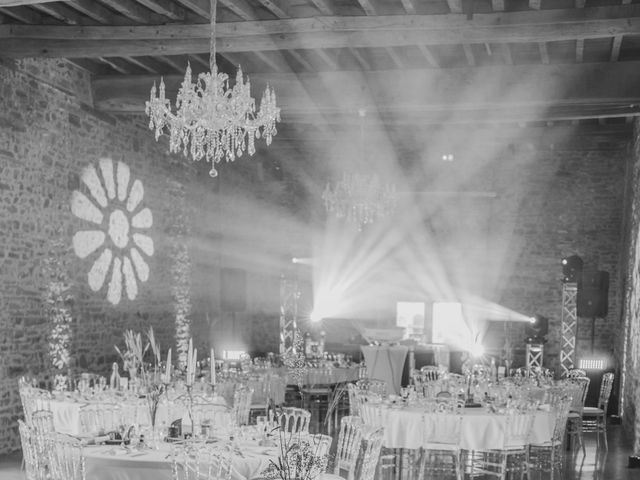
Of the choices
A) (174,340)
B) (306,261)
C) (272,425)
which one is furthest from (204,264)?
(272,425)

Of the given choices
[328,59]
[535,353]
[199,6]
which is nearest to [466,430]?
[328,59]

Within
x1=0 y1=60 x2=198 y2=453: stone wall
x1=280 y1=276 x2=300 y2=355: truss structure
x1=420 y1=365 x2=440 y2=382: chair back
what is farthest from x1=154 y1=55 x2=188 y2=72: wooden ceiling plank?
x1=280 y1=276 x2=300 y2=355: truss structure

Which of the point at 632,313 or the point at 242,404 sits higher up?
the point at 632,313

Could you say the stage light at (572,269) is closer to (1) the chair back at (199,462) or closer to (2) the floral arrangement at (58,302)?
(2) the floral arrangement at (58,302)

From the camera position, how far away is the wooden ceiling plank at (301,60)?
10109mm

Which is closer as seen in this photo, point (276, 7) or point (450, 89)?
point (276, 7)

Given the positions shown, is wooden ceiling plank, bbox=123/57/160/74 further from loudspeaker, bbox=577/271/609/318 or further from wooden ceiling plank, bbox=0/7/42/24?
loudspeaker, bbox=577/271/609/318

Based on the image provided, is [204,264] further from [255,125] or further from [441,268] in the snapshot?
[255,125]

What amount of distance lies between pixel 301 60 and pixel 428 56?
156 cm

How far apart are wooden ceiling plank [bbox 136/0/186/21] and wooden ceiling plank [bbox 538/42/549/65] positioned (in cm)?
364

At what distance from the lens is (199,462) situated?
532 cm

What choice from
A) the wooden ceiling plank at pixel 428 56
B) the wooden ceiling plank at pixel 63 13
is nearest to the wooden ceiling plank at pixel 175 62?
the wooden ceiling plank at pixel 63 13

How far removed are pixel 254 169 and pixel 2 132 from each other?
803 centimetres

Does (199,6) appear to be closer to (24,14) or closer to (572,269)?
(24,14)
